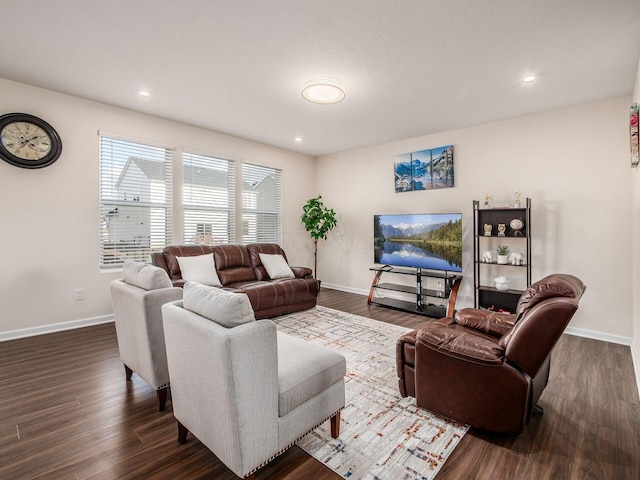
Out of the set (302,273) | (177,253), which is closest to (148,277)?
(177,253)

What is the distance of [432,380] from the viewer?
79.8 inches

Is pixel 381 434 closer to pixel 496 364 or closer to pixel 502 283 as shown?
pixel 496 364

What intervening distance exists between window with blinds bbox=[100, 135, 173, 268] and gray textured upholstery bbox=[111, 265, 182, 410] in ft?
7.38

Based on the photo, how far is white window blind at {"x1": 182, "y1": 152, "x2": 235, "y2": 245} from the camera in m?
4.87

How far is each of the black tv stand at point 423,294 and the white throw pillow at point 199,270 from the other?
2458mm

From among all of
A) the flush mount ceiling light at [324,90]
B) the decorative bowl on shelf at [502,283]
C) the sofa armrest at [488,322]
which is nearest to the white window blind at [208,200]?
the flush mount ceiling light at [324,90]

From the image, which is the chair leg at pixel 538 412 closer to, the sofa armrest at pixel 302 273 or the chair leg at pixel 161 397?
the chair leg at pixel 161 397

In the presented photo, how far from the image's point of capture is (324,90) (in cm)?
319

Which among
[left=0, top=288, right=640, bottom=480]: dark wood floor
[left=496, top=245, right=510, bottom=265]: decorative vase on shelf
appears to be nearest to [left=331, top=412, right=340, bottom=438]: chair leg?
[left=0, top=288, right=640, bottom=480]: dark wood floor

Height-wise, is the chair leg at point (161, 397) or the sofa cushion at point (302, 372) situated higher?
the sofa cushion at point (302, 372)

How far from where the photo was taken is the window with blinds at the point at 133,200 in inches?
161

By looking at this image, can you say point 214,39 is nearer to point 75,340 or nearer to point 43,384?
point 43,384

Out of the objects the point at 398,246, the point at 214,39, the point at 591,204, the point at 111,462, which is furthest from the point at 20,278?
the point at 591,204

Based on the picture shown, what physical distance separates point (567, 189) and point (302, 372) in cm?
400
